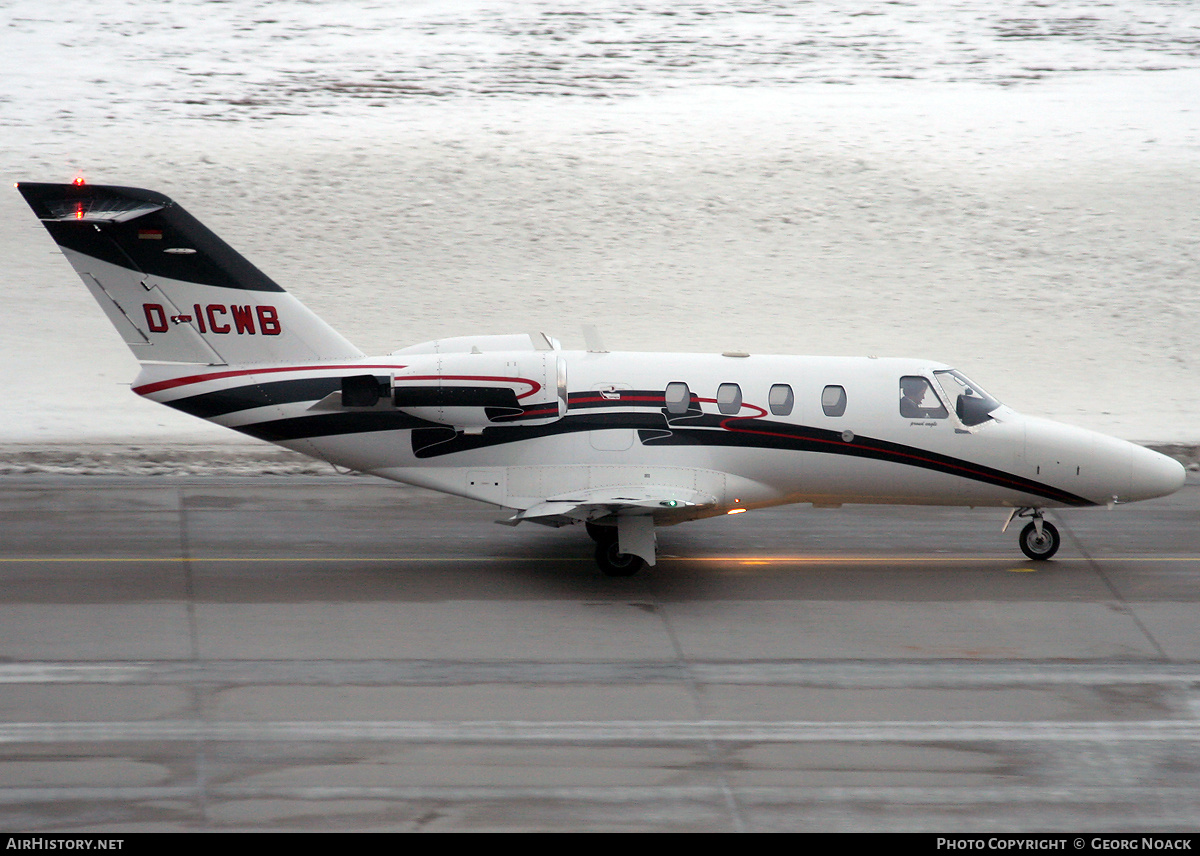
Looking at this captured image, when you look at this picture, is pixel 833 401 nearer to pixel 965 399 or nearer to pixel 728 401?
pixel 728 401

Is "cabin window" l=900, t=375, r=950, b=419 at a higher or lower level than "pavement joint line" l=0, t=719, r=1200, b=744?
higher

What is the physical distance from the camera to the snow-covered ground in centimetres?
3147

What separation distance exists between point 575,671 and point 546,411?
4124mm

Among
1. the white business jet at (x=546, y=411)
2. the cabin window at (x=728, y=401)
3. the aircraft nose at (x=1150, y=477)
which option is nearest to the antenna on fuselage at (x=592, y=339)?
the white business jet at (x=546, y=411)

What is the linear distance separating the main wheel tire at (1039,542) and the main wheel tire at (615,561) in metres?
5.49

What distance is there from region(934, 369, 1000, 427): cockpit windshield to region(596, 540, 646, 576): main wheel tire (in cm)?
467

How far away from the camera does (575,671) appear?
48.9 feet

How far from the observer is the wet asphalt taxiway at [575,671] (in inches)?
472

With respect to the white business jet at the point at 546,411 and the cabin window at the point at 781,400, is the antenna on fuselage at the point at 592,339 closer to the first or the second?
the white business jet at the point at 546,411

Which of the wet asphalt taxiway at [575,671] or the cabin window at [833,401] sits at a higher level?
the cabin window at [833,401]

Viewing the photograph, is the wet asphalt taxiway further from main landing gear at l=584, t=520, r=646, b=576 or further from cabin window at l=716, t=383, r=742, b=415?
cabin window at l=716, t=383, r=742, b=415

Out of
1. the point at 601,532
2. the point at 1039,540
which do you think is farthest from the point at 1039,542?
the point at 601,532

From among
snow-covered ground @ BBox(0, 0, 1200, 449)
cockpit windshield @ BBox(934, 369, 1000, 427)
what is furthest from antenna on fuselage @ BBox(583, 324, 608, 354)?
snow-covered ground @ BBox(0, 0, 1200, 449)
